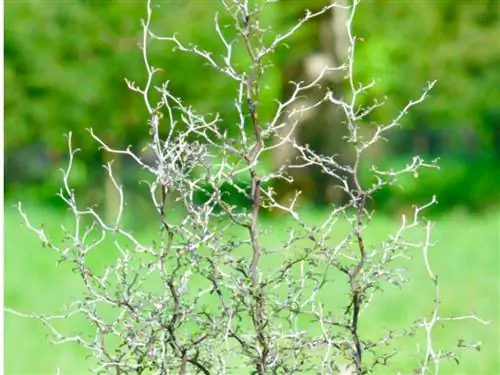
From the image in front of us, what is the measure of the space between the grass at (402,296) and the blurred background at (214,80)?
0.13 feet

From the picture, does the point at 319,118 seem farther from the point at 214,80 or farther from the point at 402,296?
the point at 402,296

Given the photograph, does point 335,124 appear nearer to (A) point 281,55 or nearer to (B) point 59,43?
(A) point 281,55

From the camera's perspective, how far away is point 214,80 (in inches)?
681

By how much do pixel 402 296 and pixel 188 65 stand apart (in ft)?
31.0

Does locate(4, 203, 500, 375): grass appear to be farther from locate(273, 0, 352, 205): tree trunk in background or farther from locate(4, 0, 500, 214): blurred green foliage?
locate(4, 0, 500, 214): blurred green foliage

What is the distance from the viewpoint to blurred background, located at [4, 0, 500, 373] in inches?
563

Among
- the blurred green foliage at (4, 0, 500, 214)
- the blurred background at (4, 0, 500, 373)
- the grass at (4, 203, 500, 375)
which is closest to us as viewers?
the grass at (4, 203, 500, 375)

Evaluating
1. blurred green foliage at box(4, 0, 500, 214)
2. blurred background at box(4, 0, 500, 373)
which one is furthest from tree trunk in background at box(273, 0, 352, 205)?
blurred green foliage at box(4, 0, 500, 214)

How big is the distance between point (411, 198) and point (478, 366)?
13669 millimetres

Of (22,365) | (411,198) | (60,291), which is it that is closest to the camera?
(22,365)

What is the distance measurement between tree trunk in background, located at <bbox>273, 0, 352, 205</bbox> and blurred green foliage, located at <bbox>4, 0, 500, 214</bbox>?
0.53 ft

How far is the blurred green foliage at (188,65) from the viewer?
16.6 metres

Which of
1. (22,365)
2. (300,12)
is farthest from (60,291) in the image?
(300,12)

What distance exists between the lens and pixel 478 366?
597 centimetres
